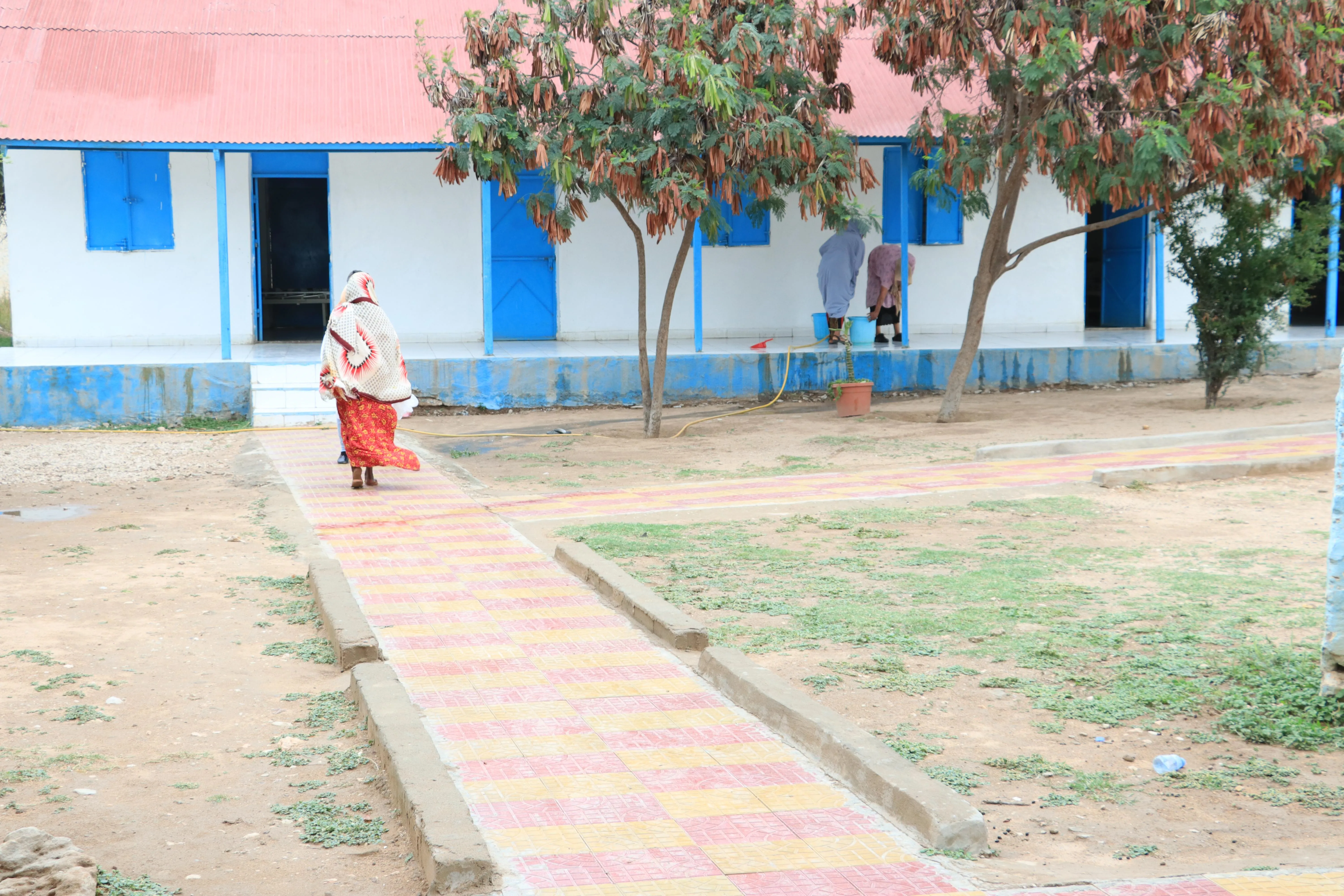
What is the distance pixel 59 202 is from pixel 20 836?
45.7ft

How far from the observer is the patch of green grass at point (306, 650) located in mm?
5430

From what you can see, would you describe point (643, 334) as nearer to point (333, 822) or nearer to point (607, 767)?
point (607, 767)

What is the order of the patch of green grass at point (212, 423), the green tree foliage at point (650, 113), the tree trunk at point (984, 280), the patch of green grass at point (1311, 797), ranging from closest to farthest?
1. the patch of green grass at point (1311, 797)
2. the green tree foliage at point (650, 113)
3. the tree trunk at point (984, 280)
4. the patch of green grass at point (212, 423)

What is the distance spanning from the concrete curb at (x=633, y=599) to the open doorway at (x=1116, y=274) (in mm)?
13408

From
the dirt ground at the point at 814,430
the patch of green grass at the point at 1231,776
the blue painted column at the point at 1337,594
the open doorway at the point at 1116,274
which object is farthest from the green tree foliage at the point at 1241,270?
the patch of green grass at the point at 1231,776

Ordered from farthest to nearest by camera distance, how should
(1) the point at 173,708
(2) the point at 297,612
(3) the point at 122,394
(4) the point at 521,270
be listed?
1. (4) the point at 521,270
2. (3) the point at 122,394
3. (2) the point at 297,612
4. (1) the point at 173,708

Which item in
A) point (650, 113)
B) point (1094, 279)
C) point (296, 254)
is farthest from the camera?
point (1094, 279)

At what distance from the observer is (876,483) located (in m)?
9.66

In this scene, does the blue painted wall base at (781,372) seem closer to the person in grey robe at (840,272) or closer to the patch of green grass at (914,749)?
the person in grey robe at (840,272)

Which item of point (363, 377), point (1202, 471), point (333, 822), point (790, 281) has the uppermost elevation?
point (790, 281)

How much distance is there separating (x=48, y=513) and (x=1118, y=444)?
8347 millimetres

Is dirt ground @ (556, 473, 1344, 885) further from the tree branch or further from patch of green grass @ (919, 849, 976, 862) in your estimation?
the tree branch

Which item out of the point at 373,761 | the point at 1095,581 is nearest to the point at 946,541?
the point at 1095,581

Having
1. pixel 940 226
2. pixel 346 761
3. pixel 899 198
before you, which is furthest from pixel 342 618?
pixel 940 226
